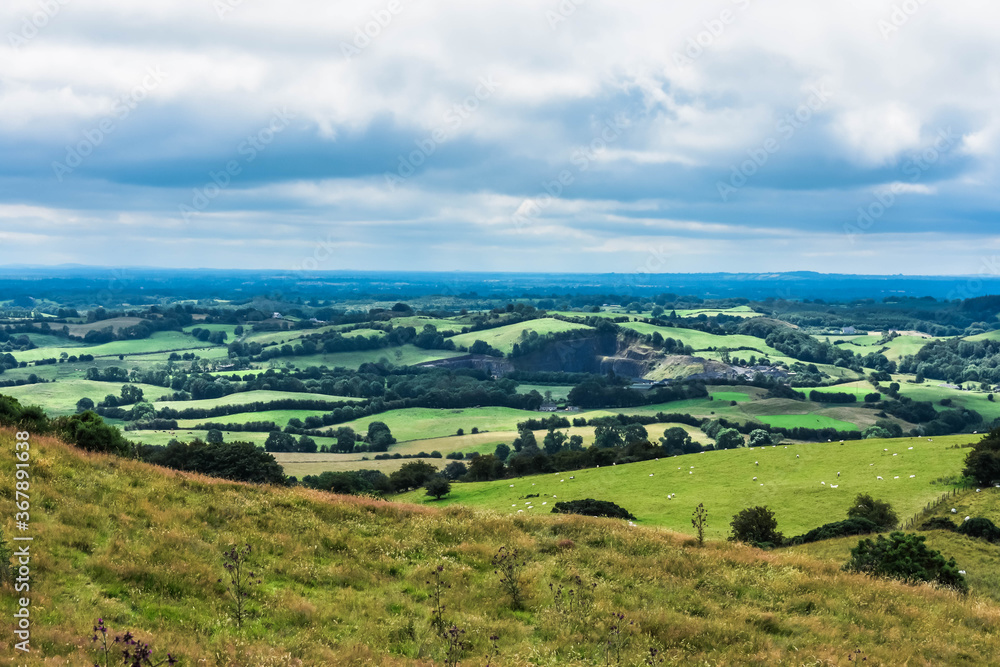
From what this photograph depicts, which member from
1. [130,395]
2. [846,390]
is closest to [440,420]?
[130,395]

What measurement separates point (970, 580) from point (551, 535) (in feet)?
51.8

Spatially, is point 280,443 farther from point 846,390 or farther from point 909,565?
point 846,390

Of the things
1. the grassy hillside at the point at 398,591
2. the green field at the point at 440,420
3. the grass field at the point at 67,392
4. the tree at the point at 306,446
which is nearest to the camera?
the grassy hillside at the point at 398,591

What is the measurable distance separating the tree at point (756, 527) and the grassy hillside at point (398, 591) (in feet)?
50.2

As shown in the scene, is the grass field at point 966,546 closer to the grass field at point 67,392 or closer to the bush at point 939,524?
the bush at point 939,524

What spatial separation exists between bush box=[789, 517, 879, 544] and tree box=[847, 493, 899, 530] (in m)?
2.71

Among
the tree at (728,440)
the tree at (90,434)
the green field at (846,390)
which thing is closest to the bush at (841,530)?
the tree at (90,434)

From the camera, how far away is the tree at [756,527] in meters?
36.9

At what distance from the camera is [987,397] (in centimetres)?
19350

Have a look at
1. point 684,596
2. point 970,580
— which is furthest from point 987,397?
point 684,596

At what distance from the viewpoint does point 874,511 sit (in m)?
41.2

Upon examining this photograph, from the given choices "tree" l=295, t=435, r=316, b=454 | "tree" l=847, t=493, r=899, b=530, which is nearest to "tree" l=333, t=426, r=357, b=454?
"tree" l=295, t=435, r=316, b=454

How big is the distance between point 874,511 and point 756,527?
8871mm

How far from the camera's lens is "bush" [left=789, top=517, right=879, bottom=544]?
3619 centimetres
